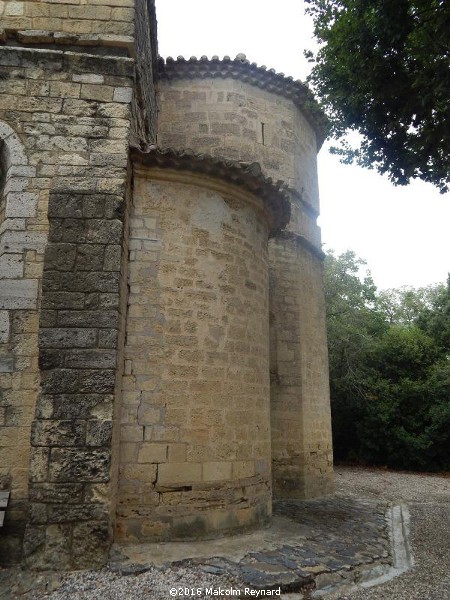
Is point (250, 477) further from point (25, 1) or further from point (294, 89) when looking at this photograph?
point (294, 89)

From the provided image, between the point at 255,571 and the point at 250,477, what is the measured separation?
4.76ft

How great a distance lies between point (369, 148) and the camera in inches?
278

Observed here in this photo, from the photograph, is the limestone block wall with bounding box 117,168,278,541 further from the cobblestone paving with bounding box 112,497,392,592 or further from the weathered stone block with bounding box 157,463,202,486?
the cobblestone paving with bounding box 112,497,392,592

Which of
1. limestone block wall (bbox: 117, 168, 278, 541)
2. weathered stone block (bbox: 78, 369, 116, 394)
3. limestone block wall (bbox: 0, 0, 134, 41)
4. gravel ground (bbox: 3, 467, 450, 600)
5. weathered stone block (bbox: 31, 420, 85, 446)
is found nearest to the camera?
gravel ground (bbox: 3, 467, 450, 600)

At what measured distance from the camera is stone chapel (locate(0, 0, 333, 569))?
16.3 ft

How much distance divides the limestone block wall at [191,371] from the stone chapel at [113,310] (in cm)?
2

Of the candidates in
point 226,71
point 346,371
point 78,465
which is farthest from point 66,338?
point 346,371

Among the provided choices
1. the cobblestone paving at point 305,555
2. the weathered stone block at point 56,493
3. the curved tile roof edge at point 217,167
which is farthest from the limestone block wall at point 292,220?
the weathered stone block at point 56,493

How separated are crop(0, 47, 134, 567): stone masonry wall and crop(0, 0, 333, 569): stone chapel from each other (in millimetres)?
14

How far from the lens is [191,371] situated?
585 centimetres

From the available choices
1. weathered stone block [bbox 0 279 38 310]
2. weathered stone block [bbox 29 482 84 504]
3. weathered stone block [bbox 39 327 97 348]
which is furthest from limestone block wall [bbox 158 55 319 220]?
weathered stone block [bbox 29 482 84 504]

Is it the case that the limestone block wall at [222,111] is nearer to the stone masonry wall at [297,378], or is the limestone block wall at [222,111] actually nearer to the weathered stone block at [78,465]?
the stone masonry wall at [297,378]

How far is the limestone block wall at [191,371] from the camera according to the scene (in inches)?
216

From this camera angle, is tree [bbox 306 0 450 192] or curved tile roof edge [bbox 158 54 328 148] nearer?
tree [bbox 306 0 450 192]
